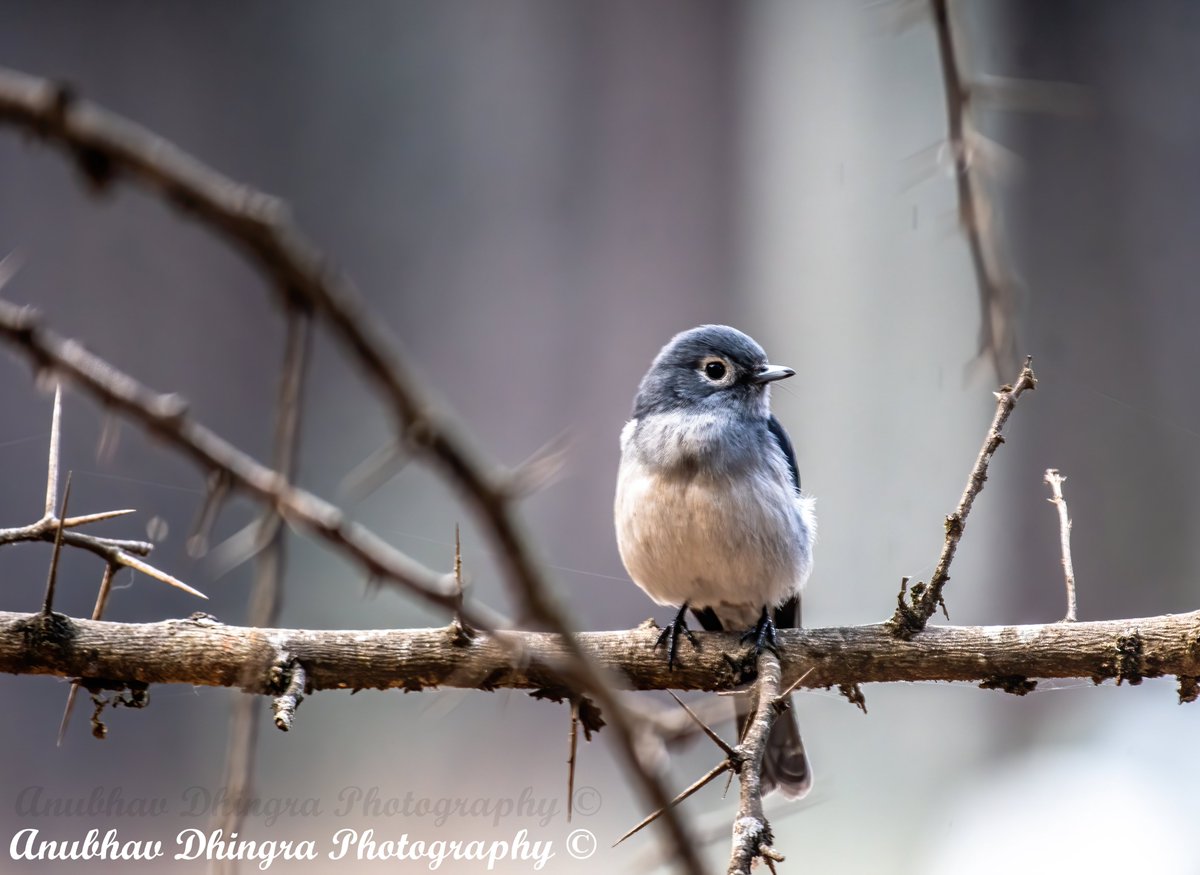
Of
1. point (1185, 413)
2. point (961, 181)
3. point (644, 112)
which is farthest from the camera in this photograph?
point (644, 112)

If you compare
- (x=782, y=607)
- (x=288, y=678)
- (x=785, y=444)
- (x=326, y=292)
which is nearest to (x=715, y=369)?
(x=785, y=444)

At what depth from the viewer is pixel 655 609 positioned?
20.4 feet

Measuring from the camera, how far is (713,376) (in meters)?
3.79

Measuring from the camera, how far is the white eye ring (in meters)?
3.77

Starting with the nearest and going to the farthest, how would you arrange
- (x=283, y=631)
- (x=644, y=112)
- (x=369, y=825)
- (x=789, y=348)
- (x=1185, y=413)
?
(x=283, y=631) → (x=369, y=825) → (x=1185, y=413) → (x=789, y=348) → (x=644, y=112)

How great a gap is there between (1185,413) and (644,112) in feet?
12.6

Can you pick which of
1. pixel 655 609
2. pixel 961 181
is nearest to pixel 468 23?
pixel 655 609

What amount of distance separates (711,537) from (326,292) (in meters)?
2.76

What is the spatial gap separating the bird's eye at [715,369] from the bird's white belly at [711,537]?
410 mm

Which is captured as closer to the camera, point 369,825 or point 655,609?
point 369,825

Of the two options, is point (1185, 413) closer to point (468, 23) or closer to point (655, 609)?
point (655, 609)

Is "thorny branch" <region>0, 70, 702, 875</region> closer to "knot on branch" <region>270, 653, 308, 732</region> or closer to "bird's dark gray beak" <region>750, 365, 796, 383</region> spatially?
"knot on branch" <region>270, 653, 308, 732</region>

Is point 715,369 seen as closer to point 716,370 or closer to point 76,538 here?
point 716,370

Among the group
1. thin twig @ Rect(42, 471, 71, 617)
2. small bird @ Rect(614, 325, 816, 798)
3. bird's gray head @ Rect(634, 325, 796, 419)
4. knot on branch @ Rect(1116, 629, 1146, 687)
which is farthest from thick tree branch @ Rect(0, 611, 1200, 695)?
bird's gray head @ Rect(634, 325, 796, 419)
